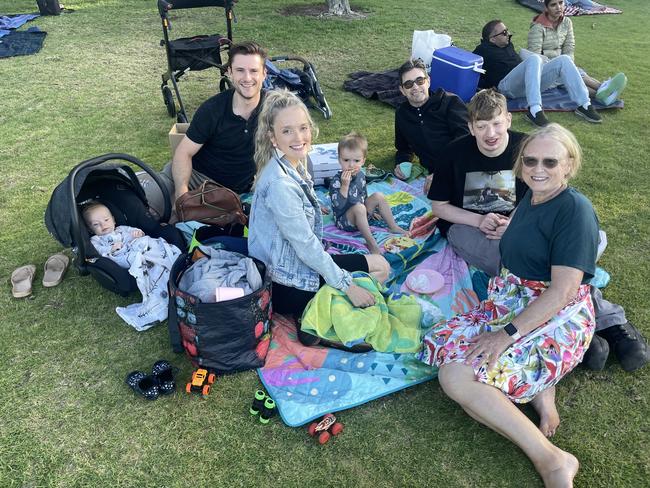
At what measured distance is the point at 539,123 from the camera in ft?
20.9

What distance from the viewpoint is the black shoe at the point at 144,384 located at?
9.61ft

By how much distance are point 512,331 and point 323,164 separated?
291cm

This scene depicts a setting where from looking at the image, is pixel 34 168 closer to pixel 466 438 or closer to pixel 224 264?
pixel 224 264

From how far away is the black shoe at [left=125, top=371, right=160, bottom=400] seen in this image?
293 cm

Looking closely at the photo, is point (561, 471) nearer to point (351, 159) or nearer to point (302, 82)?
point (351, 159)

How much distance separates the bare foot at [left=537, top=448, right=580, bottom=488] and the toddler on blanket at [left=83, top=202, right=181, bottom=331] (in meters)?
2.46

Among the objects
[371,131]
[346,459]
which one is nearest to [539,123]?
[371,131]

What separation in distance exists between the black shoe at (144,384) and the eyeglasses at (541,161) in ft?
7.81

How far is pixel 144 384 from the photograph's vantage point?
296 centimetres

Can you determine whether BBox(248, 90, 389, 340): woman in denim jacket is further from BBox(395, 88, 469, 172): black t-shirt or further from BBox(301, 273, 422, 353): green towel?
BBox(395, 88, 469, 172): black t-shirt

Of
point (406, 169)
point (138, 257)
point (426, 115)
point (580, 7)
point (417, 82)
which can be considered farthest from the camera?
point (580, 7)

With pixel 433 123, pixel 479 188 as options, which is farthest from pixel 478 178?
pixel 433 123

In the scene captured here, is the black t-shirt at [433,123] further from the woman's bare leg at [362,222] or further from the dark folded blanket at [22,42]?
the dark folded blanket at [22,42]

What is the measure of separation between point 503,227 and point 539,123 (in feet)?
11.3
